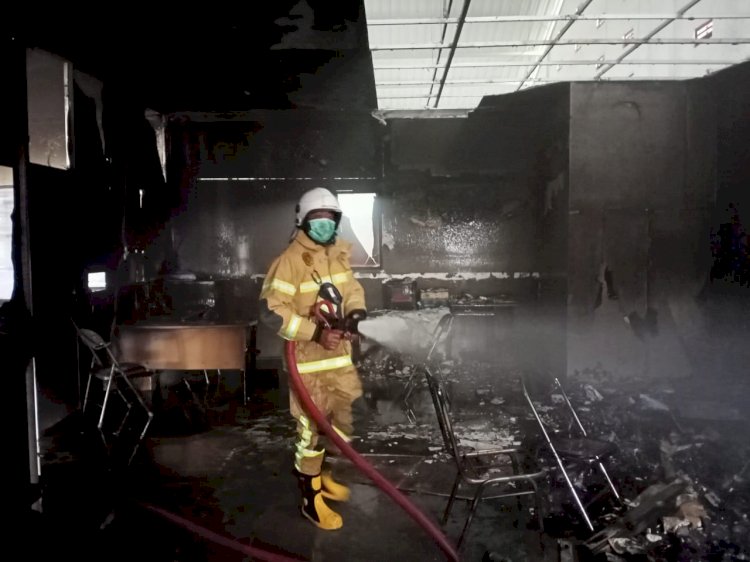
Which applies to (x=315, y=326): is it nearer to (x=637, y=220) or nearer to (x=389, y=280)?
(x=389, y=280)

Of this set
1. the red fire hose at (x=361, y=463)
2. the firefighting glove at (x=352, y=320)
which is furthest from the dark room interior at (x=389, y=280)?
the firefighting glove at (x=352, y=320)

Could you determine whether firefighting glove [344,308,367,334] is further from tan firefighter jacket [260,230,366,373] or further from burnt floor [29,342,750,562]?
burnt floor [29,342,750,562]

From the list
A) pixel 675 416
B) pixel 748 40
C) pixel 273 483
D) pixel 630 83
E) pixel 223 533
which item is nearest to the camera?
pixel 223 533

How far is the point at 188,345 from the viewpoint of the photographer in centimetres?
608

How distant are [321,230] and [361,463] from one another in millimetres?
1605

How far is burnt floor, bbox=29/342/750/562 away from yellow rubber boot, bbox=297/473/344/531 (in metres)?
0.08

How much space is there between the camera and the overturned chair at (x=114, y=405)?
4961 millimetres

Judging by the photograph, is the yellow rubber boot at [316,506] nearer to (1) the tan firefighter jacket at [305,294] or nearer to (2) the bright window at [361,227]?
(1) the tan firefighter jacket at [305,294]

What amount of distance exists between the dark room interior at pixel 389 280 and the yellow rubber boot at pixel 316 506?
0.07 metres

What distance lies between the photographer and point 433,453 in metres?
4.70

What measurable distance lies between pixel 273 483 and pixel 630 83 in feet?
21.4

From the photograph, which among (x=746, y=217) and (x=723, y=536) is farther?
(x=746, y=217)

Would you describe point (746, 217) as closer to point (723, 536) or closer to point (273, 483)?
point (723, 536)

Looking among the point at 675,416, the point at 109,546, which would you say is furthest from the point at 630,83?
the point at 109,546
